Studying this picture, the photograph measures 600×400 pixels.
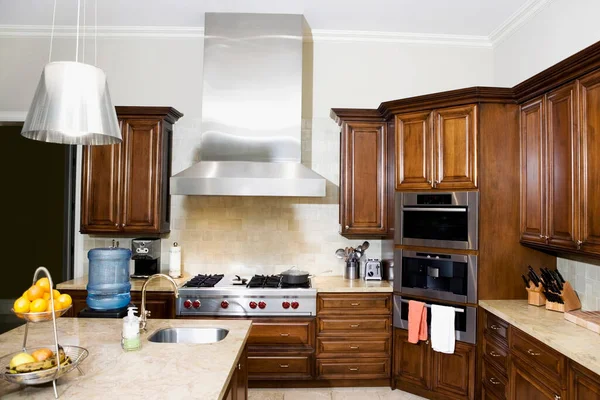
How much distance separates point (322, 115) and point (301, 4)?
105 centimetres

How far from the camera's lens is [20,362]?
159 centimetres

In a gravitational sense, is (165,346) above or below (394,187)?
below

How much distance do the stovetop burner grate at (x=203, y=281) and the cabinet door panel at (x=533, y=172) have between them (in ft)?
8.31

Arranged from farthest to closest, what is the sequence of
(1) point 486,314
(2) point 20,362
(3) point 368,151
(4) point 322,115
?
(4) point 322,115
(3) point 368,151
(1) point 486,314
(2) point 20,362

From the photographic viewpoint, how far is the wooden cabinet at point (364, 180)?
4.04 metres

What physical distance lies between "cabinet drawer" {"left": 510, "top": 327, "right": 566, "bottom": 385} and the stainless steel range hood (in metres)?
1.94

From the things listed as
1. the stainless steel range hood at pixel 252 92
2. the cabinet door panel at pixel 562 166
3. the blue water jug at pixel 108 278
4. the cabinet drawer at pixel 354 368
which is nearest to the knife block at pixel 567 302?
the cabinet door panel at pixel 562 166

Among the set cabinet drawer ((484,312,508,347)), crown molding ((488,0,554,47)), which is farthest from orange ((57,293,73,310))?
crown molding ((488,0,554,47))

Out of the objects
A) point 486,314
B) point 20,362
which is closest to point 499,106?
point 486,314

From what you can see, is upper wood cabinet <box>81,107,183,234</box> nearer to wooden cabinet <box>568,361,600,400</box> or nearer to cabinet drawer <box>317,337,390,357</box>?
cabinet drawer <box>317,337,390,357</box>

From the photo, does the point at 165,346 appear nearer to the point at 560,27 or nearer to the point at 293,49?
the point at 293,49

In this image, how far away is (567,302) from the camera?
289 cm

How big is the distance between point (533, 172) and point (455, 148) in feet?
1.86

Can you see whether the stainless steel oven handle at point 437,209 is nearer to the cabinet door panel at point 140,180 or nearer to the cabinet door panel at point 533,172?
the cabinet door panel at point 533,172
